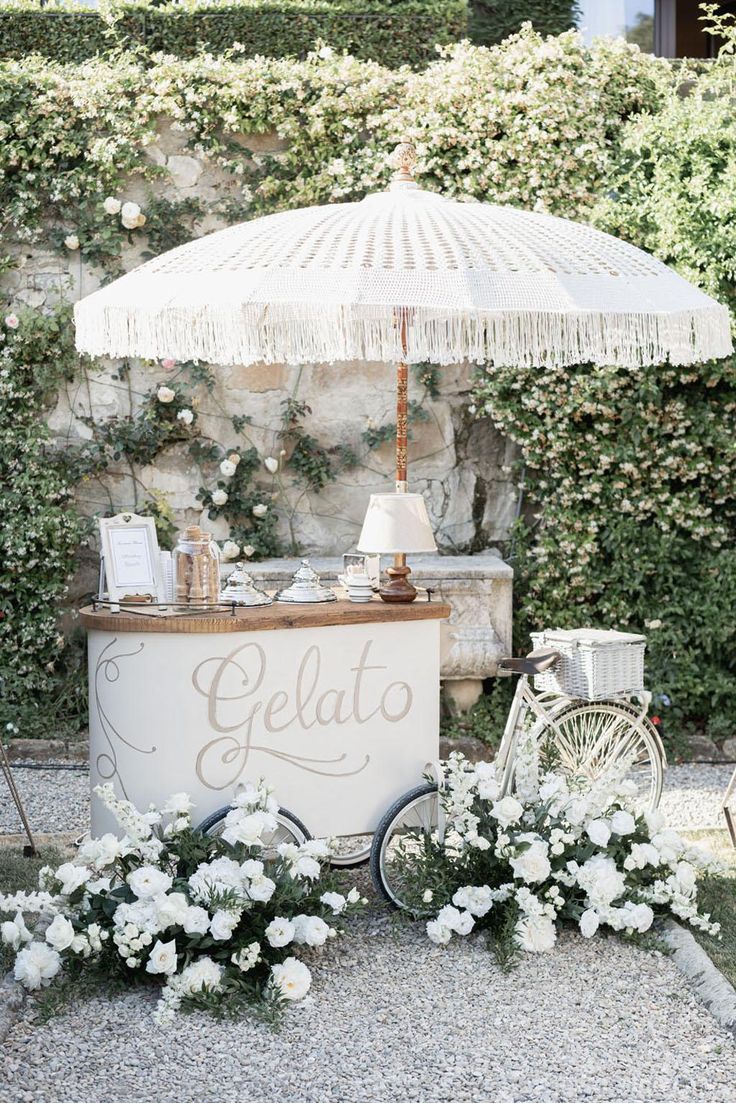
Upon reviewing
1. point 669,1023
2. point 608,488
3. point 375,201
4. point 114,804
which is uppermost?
point 375,201

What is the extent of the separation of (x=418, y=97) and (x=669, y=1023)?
15.9ft

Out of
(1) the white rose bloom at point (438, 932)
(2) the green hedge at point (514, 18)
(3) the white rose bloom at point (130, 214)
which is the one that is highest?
(2) the green hedge at point (514, 18)

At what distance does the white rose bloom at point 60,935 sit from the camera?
11.3ft

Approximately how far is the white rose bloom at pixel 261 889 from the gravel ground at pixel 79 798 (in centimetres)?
174

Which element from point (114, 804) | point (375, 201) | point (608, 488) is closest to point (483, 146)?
point (608, 488)

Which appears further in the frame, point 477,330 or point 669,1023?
point 477,330

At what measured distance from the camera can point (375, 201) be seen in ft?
13.4

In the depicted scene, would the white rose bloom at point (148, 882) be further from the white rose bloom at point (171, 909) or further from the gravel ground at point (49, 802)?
the gravel ground at point (49, 802)

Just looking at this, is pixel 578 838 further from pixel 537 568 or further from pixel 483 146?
pixel 483 146

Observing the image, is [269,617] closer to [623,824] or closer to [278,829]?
[278,829]

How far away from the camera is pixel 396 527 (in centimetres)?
411

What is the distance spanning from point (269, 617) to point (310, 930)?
940 millimetres

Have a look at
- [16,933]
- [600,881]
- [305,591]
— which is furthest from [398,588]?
[16,933]

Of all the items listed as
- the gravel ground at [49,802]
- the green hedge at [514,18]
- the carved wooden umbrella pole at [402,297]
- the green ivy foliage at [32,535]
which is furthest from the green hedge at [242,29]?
the gravel ground at [49,802]
